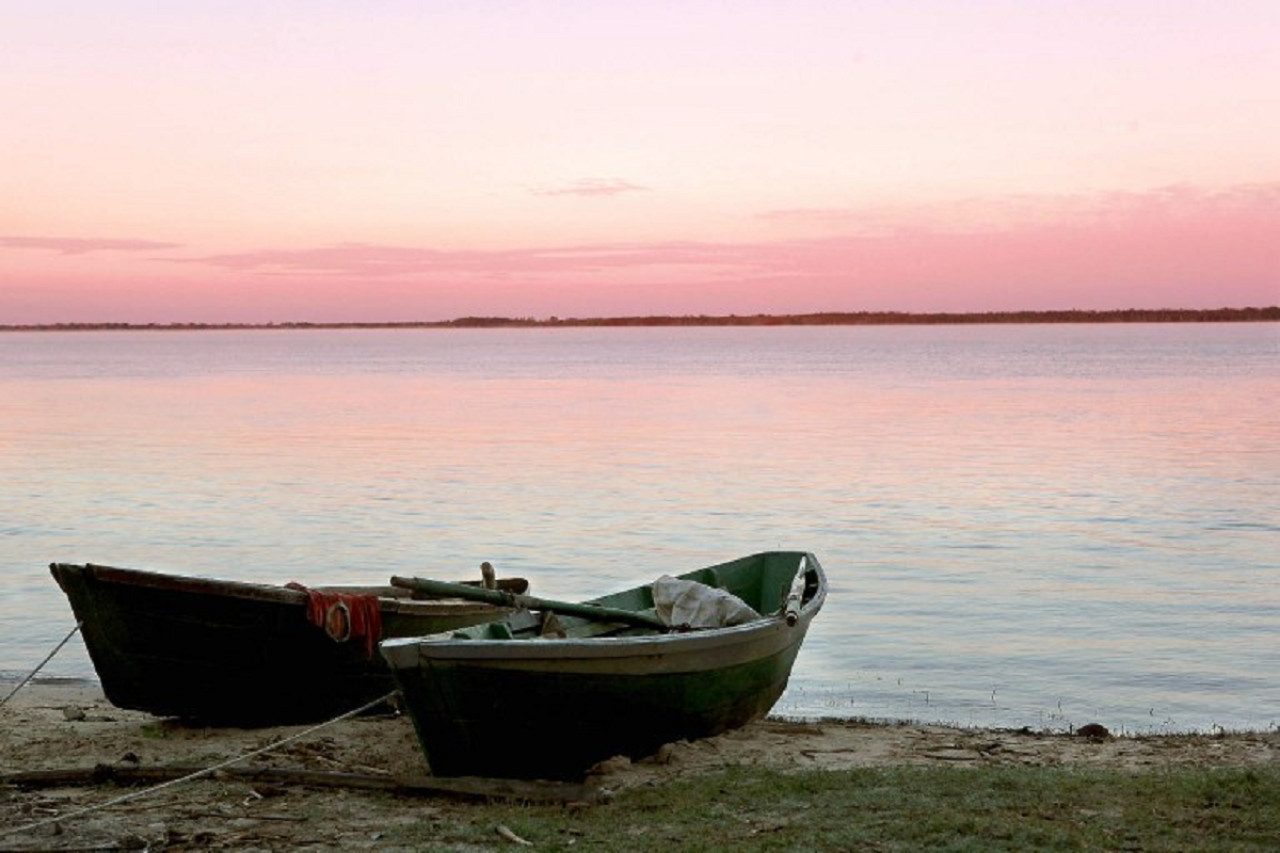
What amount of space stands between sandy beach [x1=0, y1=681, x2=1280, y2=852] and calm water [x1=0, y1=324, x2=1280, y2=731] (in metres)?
2.81

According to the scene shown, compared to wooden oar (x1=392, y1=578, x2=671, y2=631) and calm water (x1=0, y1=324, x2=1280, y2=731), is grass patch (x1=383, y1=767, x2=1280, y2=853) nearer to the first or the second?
wooden oar (x1=392, y1=578, x2=671, y2=631)

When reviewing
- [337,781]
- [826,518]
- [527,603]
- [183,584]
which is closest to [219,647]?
[183,584]

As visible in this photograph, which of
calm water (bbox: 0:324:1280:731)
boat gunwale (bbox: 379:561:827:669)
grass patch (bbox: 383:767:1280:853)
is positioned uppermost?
boat gunwale (bbox: 379:561:827:669)

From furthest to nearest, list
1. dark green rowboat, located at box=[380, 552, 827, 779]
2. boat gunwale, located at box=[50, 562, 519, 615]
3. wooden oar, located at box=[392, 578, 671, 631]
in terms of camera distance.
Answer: boat gunwale, located at box=[50, 562, 519, 615] → wooden oar, located at box=[392, 578, 671, 631] → dark green rowboat, located at box=[380, 552, 827, 779]

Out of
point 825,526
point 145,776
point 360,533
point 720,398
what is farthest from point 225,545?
point 720,398

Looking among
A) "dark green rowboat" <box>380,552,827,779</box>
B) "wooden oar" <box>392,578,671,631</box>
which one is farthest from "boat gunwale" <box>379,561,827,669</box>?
"wooden oar" <box>392,578,671,631</box>

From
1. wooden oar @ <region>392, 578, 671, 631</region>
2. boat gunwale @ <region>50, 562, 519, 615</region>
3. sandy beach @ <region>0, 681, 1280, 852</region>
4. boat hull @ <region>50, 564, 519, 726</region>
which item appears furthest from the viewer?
boat hull @ <region>50, 564, 519, 726</region>

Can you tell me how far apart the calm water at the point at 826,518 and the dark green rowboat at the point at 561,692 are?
4078 millimetres

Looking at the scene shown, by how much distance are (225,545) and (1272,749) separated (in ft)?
65.3

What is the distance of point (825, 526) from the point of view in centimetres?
2923

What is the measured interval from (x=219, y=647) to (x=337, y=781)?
2.36m

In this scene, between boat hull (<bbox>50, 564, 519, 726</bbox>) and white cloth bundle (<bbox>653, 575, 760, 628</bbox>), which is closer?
boat hull (<bbox>50, 564, 519, 726</bbox>)

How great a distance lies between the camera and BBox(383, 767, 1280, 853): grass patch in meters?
8.38

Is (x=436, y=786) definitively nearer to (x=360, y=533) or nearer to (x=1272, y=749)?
(x=1272, y=749)
